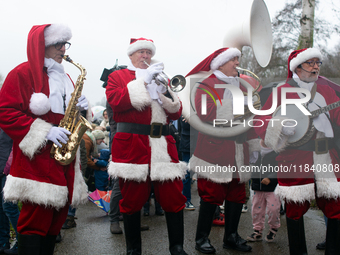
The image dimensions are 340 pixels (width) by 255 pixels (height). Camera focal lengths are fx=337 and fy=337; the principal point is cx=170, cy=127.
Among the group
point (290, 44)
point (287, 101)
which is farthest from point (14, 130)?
point (290, 44)

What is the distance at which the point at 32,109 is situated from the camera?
2.49m

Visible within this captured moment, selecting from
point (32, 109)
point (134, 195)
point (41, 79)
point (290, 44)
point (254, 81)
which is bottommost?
point (134, 195)

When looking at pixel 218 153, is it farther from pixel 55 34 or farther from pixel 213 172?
pixel 55 34

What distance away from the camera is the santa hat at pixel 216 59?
3791 millimetres

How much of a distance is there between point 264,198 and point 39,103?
114 inches

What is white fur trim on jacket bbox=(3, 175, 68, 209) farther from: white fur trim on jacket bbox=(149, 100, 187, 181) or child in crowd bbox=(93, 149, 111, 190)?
child in crowd bbox=(93, 149, 111, 190)

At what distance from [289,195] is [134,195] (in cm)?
138

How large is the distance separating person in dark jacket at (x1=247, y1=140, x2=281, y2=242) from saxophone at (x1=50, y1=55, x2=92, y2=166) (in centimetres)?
212

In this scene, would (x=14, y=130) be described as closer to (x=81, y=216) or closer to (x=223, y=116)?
(x=223, y=116)

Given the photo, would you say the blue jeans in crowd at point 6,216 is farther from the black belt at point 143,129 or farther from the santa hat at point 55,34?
the santa hat at point 55,34

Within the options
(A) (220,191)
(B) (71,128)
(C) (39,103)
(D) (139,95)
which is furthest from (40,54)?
(A) (220,191)

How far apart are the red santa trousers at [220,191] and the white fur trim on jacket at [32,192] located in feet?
5.35

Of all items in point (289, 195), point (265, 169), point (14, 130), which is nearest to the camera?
point (14, 130)

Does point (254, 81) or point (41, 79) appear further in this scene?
point (254, 81)
